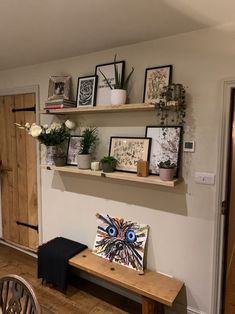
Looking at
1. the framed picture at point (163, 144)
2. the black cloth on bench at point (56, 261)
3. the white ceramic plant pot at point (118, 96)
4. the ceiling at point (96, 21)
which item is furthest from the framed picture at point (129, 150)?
the black cloth on bench at point (56, 261)

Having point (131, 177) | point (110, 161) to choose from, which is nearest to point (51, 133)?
point (110, 161)

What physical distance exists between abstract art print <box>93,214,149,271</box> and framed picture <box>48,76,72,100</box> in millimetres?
1254

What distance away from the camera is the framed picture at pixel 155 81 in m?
Result: 2.00

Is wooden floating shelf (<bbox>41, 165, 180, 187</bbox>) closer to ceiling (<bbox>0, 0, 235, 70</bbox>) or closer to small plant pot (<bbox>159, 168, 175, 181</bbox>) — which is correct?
small plant pot (<bbox>159, 168, 175, 181</bbox>)

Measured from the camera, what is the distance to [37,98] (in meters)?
2.84

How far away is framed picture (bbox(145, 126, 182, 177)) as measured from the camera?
197cm

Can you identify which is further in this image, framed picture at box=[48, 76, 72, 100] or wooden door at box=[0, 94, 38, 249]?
wooden door at box=[0, 94, 38, 249]

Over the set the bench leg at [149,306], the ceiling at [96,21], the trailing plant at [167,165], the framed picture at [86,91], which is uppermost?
the ceiling at [96,21]

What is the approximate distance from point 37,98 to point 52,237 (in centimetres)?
161

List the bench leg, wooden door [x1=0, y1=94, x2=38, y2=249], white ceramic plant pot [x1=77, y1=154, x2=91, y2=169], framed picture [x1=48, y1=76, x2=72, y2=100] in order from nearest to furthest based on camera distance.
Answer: the bench leg, white ceramic plant pot [x1=77, y1=154, x2=91, y2=169], framed picture [x1=48, y1=76, x2=72, y2=100], wooden door [x1=0, y1=94, x2=38, y2=249]

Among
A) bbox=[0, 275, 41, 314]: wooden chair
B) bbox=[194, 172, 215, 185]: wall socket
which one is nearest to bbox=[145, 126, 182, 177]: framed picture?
bbox=[194, 172, 215, 185]: wall socket

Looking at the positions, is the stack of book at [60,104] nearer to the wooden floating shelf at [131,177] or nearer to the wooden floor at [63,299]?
the wooden floating shelf at [131,177]

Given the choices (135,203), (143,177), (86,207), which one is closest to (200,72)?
(143,177)

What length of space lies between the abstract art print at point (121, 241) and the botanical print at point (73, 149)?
61 cm
